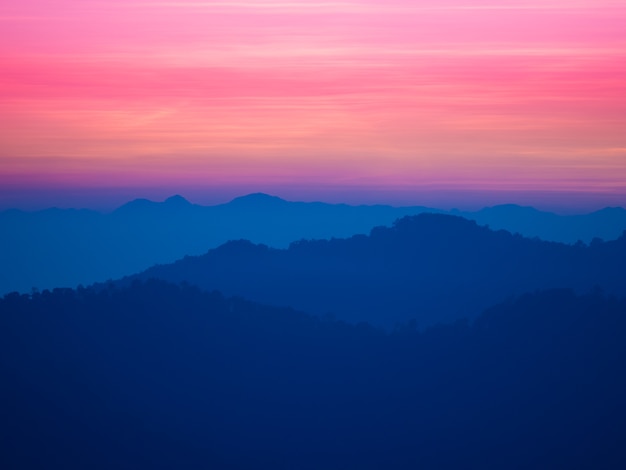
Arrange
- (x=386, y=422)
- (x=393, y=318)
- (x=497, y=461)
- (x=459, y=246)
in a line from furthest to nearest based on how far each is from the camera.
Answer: (x=459, y=246)
(x=393, y=318)
(x=386, y=422)
(x=497, y=461)

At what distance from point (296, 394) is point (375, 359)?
8.65 metres

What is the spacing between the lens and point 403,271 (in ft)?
438

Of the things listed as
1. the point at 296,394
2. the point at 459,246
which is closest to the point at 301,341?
the point at 296,394

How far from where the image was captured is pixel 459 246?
140 m

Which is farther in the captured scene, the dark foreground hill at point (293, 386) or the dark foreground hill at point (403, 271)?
the dark foreground hill at point (403, 271)

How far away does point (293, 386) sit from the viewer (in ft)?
256

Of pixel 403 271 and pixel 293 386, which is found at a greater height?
pixel 403 271

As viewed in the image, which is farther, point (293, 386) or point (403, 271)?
point (403, 271)

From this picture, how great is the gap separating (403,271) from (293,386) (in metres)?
58.0

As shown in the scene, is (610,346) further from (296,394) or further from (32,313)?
(32,313)

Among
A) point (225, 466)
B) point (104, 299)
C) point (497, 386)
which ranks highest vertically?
point (104, 299)

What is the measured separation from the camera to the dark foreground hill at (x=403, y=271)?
118 m

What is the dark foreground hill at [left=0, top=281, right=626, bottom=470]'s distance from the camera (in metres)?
70.1

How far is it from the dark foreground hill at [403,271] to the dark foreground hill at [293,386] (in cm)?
3094
